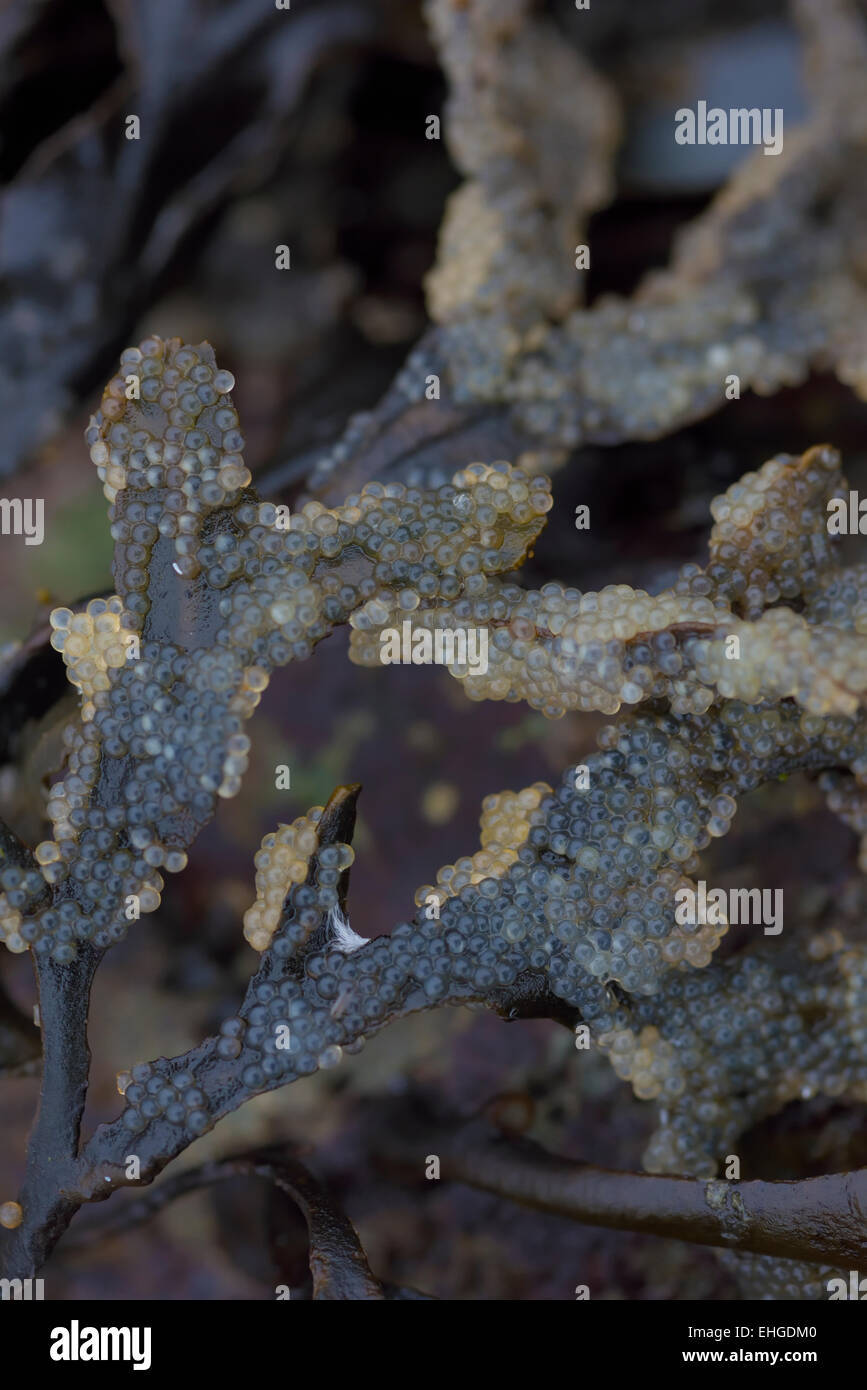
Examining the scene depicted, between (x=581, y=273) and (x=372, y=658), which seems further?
(x=581, y=273)

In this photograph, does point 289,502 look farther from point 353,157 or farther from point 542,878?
point 353,157

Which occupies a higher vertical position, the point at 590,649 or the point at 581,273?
the point at 581,273

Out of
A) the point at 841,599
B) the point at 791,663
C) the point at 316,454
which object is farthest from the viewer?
the point at 316,454

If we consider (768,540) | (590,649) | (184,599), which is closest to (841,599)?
(768,540)

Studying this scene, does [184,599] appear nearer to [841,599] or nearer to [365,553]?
[365,553]

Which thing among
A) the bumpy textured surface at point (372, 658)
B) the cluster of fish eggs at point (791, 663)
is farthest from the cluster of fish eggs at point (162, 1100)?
the cluster of fish eggs at point (791, 663)

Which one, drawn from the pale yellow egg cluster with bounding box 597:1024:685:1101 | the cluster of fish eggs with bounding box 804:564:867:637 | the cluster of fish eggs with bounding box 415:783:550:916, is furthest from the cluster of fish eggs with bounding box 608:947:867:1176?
the cluster of fish eggs with bounding box 804:564:867:637
